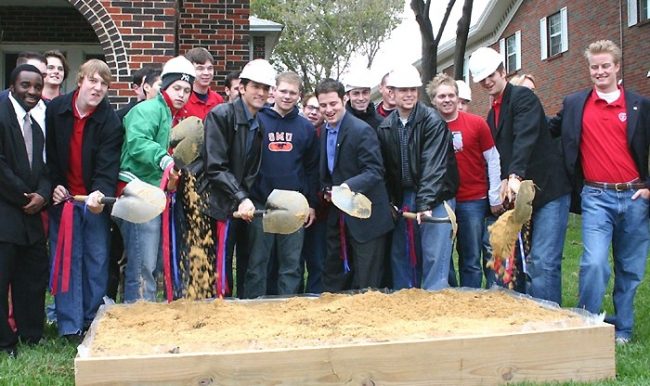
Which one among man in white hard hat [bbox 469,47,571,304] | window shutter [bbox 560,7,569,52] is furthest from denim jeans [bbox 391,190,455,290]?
window shutter [bbox 560,7,569,52]

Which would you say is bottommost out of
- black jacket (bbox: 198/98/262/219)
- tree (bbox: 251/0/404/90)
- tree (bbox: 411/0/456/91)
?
black jacket (bbox: 198/98/262/219)

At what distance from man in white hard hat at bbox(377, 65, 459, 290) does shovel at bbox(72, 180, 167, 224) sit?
1.69m

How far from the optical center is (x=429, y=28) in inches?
587

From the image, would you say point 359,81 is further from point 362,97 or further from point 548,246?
point 548,246

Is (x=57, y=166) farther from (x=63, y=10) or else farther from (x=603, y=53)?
(x=63, y=10)

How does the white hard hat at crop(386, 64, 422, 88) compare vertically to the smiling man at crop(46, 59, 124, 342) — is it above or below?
above

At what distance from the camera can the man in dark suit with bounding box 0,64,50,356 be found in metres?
4.83

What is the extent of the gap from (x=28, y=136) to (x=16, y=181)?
0.35 meters

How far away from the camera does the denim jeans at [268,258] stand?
5492mm

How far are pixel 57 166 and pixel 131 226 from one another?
63cm

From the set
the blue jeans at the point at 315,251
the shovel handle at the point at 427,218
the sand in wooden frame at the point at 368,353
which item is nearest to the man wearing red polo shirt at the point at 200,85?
the blue jeans at the point at 315,251

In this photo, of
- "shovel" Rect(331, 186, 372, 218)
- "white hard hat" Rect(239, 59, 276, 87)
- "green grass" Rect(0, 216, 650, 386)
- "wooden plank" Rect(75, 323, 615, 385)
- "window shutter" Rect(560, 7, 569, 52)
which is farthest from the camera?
"window shutter" Rect(560, 7, 569, 52)

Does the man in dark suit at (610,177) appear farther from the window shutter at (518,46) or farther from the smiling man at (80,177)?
the window shutter at (518,46)

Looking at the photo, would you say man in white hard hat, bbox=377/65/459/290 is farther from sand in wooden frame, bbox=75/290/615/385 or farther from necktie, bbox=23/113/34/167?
necktie, bbox=23/113/34/167
